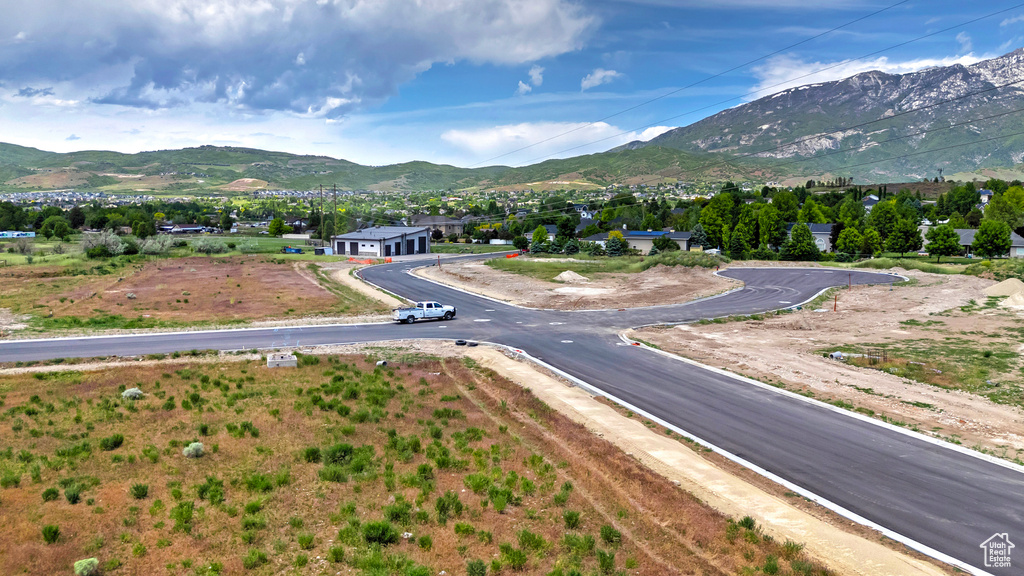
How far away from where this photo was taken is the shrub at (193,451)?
1911 cm

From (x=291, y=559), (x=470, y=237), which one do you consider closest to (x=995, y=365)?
(x=291, y=559)

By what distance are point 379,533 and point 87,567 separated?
5906mm

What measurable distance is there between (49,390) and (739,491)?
1157 inches

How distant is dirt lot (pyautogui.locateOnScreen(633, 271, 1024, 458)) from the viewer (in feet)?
78.3

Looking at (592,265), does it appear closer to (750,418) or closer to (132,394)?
(750,418)

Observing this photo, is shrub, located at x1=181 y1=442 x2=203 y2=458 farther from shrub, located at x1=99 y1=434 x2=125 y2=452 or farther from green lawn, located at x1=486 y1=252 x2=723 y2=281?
green lawn, located at x1=486 y1=252 x2=723 y2=281

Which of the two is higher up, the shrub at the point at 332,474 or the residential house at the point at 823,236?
the residential house at the point at 823,236

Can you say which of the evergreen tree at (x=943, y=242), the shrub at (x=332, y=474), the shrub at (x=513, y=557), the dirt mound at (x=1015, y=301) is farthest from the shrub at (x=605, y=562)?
the evergreen tree at (x=943, y=242)

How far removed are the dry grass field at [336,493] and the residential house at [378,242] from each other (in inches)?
3649

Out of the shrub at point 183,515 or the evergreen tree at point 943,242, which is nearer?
the shrub at point 183,515

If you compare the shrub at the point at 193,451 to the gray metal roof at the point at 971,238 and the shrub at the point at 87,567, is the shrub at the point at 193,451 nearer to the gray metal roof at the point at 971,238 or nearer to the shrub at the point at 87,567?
the shrub at the point at 87,567

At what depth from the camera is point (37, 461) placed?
719 inches

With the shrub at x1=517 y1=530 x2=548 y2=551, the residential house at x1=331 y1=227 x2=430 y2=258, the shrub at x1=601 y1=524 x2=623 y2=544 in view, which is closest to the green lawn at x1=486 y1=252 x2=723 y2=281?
the residential house at x1=331 y1=227 x2=430 y2=258

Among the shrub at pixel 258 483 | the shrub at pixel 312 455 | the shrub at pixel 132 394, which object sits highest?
the shrub at pixel 258 483
